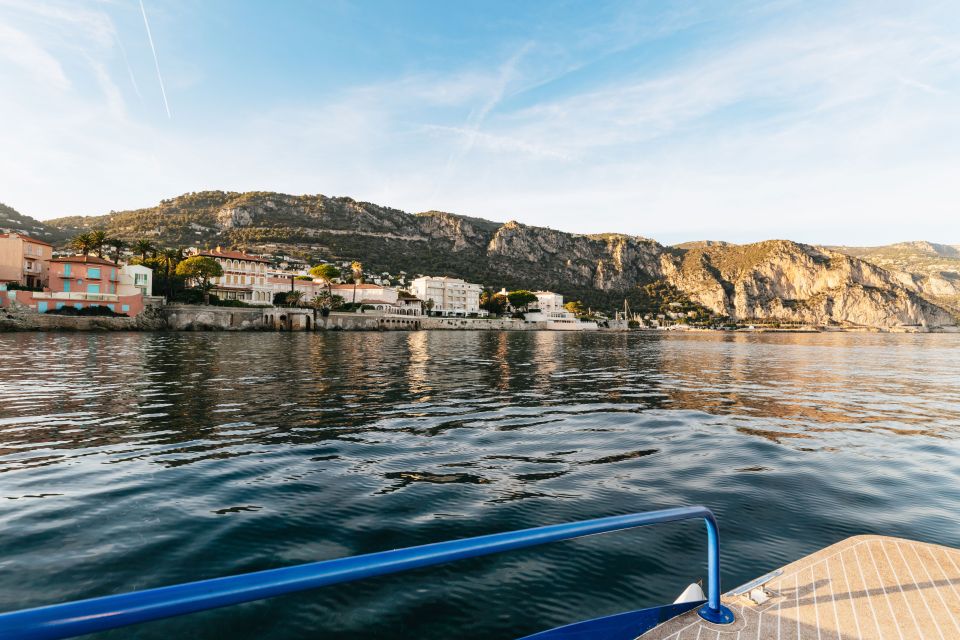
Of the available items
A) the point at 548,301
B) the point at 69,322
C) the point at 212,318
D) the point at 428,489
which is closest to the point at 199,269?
the point at 212,318

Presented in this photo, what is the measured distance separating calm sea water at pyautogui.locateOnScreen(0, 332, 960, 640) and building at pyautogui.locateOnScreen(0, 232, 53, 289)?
63.4 m

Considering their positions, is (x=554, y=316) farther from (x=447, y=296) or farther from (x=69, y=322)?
(x=69, y=322)

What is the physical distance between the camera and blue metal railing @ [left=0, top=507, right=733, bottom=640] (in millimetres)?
1605

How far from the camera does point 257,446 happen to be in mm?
11586

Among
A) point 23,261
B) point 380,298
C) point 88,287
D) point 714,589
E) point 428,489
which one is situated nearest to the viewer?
point 714,589

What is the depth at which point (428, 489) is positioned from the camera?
889 cm

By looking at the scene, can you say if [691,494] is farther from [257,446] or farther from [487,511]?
[257,446]

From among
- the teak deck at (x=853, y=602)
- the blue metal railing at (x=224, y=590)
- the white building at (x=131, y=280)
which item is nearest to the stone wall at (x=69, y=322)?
the white building at (x=131, y=280)

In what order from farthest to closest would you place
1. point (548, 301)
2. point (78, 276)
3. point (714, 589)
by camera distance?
point (548, 301) → point (78, 276) → point (714, 589)

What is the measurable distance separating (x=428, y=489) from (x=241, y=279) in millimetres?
100708

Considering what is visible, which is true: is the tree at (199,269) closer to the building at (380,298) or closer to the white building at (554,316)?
the building at (380,298)

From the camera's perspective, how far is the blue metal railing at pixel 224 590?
63.2 inches

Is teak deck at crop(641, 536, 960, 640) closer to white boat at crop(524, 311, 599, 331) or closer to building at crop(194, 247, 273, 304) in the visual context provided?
building at crop(194, 247, 273, 304)

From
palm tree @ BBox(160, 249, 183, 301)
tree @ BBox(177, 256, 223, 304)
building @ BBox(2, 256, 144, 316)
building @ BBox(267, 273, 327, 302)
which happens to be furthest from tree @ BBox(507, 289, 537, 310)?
building @ BBox(2, 256, 144, 316)
